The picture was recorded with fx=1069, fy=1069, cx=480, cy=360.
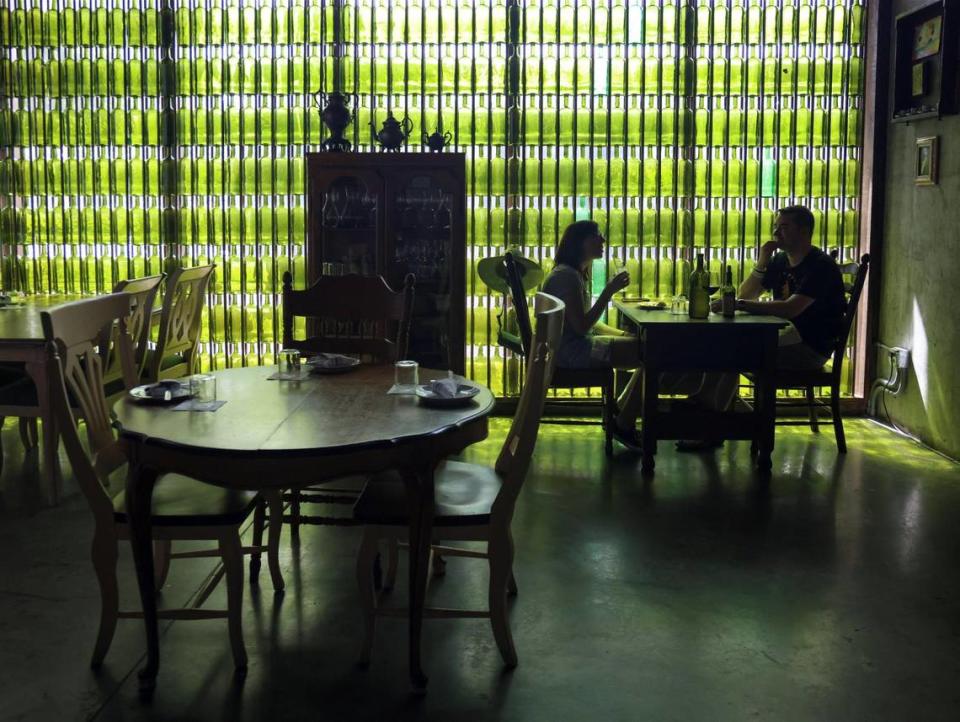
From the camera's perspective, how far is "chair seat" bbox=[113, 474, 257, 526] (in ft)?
9.64

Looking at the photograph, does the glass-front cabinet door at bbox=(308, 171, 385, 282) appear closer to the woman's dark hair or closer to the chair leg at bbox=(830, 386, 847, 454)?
the woman's dark hair

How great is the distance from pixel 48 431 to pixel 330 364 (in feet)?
5.12

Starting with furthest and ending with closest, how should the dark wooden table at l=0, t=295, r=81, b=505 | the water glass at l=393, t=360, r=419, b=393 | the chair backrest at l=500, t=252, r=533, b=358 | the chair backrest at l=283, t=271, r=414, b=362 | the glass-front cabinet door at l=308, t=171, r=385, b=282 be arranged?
1. the glass-front cabinet door at l=308, t=171, r=385, b=282
2. the chair backrest at l=500, t=252, r=533, b=358
3. the dark wooden table at l=0, t=295, r=81, b=505
4. the chair backrest at l=283, t=271, r=414, b=362
5. the water glass at l=393, t=360, r=419, b=393

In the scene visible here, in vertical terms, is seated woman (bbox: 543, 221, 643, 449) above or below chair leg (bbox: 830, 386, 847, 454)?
above

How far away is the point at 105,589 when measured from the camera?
3.01m

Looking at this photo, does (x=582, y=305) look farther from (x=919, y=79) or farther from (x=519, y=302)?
(x=919, y=79)

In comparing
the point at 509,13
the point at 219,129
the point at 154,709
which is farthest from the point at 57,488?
the point at 509,13

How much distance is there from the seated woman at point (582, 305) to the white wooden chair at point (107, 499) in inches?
103

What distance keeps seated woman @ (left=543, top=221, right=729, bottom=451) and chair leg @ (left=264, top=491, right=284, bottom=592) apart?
201 centimetres

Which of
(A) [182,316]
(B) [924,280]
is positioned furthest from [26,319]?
(B) [924,280]

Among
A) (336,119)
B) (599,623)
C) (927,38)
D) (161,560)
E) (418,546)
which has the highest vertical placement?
(927,38)

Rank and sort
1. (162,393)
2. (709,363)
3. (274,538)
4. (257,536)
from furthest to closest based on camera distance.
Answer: (709,363), (257,536), (274,538), (162,393)

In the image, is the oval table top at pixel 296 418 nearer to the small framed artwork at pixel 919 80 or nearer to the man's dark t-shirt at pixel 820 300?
the man's dark t-shirt at pixel 820 300

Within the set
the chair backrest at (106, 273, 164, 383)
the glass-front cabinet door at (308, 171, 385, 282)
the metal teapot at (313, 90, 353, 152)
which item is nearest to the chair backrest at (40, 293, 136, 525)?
the chair backrest at (106, 273, 164, 383)
